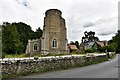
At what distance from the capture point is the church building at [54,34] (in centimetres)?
3994

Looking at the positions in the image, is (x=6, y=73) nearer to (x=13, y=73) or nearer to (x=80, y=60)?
(x=13, y=73)

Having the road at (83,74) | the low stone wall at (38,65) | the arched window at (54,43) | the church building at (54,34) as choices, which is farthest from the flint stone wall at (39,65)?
the arched window at (54,43)

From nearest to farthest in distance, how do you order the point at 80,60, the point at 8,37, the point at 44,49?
the point at 80,60, the point at 44,49, the point at 8,37

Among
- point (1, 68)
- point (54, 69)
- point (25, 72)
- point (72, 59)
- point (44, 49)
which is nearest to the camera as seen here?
point (1, 68)

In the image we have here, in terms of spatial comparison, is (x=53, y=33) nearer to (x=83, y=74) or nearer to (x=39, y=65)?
(x=39, y=65)

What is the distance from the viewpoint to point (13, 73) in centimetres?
1341

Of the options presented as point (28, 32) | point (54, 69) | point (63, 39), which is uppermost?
point (28, 32)

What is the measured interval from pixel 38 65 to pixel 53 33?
25.0 metres

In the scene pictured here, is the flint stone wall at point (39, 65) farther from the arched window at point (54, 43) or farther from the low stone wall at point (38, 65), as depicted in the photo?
the arched window at point (54, 43)

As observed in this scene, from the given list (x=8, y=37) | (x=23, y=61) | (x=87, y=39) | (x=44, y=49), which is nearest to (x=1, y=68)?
(x=23, y=61)

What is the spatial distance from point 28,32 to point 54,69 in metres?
60.9

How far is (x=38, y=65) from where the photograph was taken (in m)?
15.5

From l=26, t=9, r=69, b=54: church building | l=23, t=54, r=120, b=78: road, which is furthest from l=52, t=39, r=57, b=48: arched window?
l=23, t=54, r=120, b=78: road

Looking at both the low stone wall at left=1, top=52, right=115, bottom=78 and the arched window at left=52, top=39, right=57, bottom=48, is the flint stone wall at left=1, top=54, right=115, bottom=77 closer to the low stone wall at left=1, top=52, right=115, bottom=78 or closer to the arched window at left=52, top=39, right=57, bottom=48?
the low stone wall at left=1, top=52, right=115, bottom=78
